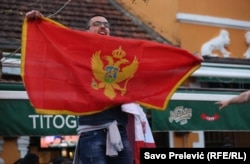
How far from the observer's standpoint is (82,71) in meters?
5.23

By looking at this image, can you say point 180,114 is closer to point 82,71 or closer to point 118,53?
point 118,53

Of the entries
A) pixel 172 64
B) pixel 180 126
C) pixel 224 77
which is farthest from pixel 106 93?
pixel 224 77

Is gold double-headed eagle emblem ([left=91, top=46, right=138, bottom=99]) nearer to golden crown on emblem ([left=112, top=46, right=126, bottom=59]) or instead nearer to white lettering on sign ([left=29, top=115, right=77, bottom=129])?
golden crown on emblem ([left=112, top=46, right=126, bottom=59])

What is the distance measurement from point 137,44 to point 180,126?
16.5 ft

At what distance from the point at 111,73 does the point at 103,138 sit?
2.10ft

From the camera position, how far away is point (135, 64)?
216 inches

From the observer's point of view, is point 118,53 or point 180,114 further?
point 180,114

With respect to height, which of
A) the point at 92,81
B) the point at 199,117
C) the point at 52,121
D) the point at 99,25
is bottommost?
the point at 199,117

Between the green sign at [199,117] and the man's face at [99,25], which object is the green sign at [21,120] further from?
the man's face at [99,25]

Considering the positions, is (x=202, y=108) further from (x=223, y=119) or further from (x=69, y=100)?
(x=69, y=100)

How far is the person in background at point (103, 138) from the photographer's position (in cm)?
485

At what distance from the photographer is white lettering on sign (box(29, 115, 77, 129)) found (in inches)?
348

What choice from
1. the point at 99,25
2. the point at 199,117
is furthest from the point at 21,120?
the point at 99,25

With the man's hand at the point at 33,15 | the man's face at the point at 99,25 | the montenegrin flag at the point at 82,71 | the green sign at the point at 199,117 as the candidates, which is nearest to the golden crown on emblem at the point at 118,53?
the montenegrin flag at the point at 82,71
